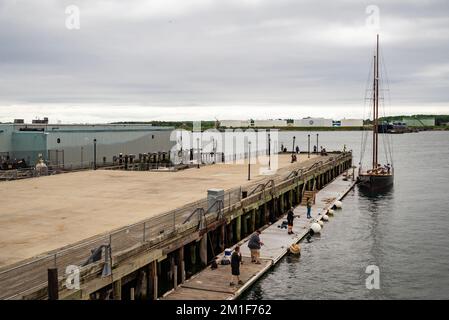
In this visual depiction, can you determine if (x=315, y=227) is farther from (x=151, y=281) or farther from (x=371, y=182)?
(x=371, y=182)

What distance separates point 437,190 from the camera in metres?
60.1

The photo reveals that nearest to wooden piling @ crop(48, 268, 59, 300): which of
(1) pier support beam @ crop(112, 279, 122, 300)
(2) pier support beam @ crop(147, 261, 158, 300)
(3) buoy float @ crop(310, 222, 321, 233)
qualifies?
(1) pier support beam @ crop(112, 279, 122, 300)

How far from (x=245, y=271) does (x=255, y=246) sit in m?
1.46

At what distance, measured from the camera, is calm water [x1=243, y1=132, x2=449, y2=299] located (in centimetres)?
2348

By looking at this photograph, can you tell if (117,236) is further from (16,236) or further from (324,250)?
(324,250)

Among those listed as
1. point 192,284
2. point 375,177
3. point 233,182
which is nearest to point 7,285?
point 192,284

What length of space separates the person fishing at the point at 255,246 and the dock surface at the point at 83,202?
5507 millimetres

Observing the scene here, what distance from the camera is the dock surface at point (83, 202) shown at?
21453mm

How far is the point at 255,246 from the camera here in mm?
24188

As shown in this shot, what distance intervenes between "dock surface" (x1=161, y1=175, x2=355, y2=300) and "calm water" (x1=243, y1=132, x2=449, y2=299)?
1.80ft

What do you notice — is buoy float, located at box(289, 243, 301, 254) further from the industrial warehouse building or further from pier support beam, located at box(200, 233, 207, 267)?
the industrial warehouse building

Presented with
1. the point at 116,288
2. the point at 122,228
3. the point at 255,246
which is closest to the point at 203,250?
the point at 255,246

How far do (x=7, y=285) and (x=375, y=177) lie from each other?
163ft

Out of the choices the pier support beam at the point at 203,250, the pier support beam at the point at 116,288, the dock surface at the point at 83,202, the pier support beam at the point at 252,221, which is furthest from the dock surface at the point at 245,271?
the dock surface at the point at 83,202
